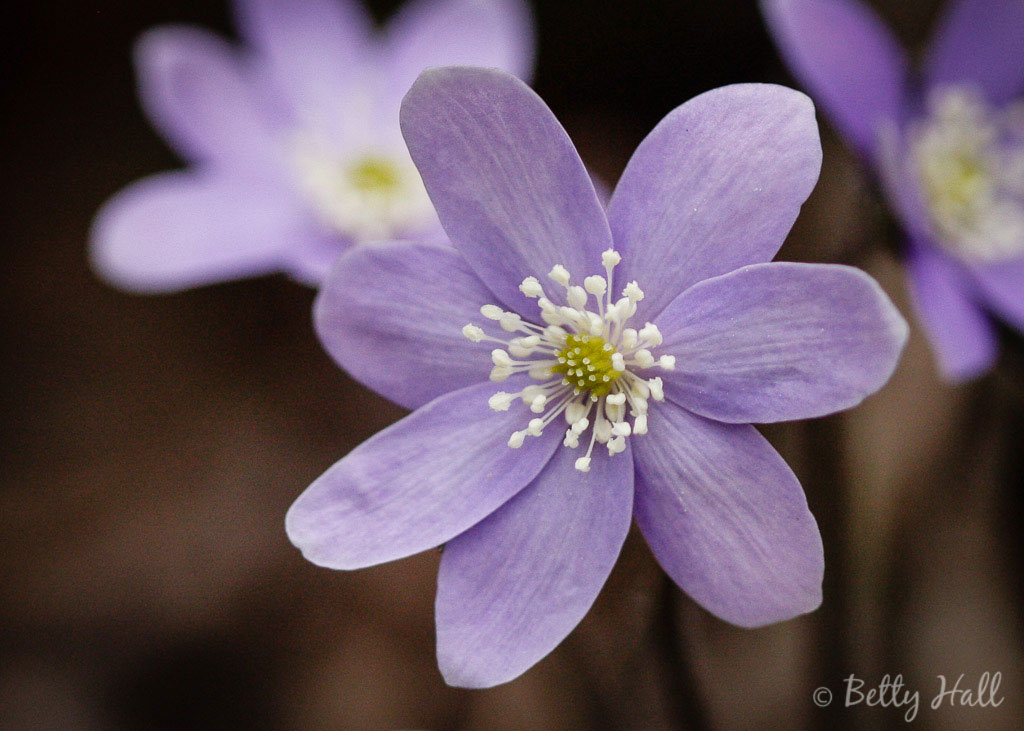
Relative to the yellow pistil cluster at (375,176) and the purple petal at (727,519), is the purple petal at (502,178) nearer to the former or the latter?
the purple petal at (727,519)

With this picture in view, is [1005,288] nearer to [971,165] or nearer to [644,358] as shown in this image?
[971,165]

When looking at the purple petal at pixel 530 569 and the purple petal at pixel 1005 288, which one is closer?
the purple petal at pixel 530 569

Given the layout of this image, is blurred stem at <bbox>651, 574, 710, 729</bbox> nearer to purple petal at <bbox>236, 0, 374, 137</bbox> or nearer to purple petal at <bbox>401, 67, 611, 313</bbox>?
purple petal at <bbox>401, 67, 611, 313</bbox>

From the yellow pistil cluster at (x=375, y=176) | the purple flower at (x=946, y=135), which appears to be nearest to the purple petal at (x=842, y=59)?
the purple flower at (x=946, y=135)

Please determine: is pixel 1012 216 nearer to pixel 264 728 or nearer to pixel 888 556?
pixel 888 556

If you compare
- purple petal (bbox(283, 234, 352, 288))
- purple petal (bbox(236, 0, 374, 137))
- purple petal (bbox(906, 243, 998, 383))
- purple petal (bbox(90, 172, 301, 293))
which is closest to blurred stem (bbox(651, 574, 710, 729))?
purple petal (bbox(906, 243, 998, 383))

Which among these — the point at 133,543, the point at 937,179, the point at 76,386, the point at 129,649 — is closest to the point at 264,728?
the point at 129,649
